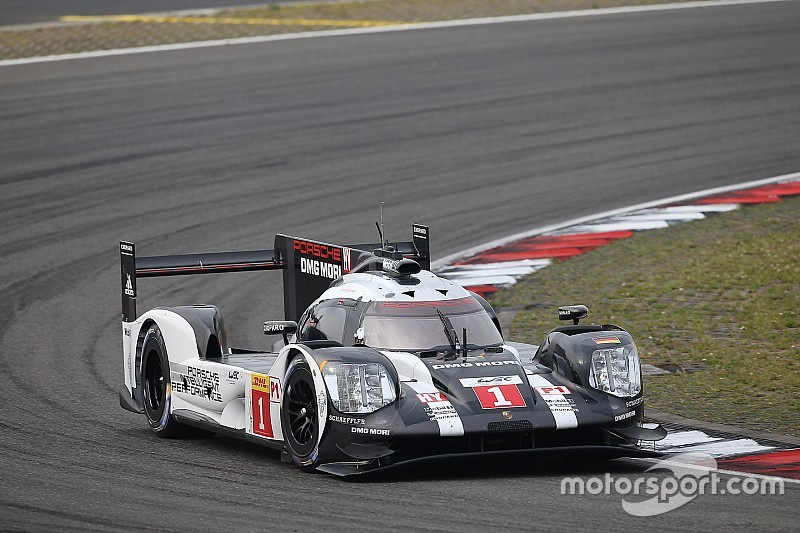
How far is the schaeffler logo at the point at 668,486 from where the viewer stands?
822 centimetres

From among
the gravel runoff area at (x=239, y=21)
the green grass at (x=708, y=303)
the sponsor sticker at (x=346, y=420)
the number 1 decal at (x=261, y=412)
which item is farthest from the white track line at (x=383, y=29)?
the sponsor sticker at (x=346, y=420)

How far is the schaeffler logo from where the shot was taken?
8.22 meters

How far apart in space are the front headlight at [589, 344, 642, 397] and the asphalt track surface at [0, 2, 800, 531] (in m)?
0.53

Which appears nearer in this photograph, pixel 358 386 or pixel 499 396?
pixel 358 386

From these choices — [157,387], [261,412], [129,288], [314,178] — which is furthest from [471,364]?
[314,178]

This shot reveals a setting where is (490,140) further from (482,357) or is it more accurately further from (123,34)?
(482,357)

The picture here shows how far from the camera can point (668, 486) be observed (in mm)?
8680

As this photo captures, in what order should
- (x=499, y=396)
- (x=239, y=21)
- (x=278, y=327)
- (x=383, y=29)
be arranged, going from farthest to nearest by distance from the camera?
(x=239, y=21) → (x=383, y=29) → (x=278, y=327) → (x=499, y=396)

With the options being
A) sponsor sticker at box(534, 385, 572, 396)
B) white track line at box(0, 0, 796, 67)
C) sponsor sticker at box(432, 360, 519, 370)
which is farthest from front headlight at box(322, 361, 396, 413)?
white track line at box(0, 0, 796, 67)

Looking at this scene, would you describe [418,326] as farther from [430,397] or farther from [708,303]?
[708,303]

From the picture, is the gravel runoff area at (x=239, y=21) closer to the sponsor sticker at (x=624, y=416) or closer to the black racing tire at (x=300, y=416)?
the black racing tire at (x=300, y=416)

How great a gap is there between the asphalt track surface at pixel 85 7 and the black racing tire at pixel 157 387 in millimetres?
22097

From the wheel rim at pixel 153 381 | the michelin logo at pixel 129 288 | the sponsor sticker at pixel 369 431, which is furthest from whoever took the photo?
the michelin logo at pixel 129 288

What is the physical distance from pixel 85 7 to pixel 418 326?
2627cm
